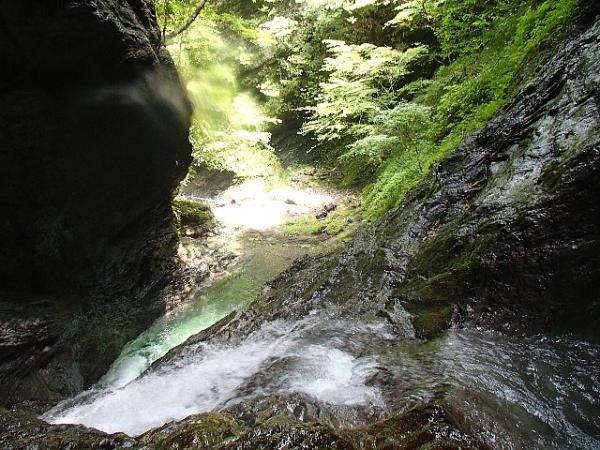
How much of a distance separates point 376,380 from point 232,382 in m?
1.56

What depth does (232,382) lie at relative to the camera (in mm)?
3875

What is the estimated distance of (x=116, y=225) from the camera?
6754mm

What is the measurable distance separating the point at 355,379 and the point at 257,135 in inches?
395

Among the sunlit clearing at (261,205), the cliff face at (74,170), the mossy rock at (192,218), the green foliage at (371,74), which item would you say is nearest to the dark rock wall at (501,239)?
the green foliage at (371,74)

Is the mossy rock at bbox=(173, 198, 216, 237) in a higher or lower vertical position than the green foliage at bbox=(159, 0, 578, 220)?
lower

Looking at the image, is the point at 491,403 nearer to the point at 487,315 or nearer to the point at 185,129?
the point at 487,315

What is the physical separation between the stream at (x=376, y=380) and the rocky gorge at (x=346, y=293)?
17 millimetres

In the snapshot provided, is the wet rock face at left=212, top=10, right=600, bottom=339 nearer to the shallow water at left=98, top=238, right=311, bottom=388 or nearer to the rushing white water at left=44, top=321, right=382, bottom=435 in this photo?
the rushing white water at left=44, top=321, right=382, bottom=435

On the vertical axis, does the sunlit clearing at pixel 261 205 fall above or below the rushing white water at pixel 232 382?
above

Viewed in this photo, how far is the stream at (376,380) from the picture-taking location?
91.7 inches

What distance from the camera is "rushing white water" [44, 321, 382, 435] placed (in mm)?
3260

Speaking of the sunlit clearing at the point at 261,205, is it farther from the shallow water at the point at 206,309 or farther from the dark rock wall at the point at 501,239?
the dark rock wall at the point at 501,239

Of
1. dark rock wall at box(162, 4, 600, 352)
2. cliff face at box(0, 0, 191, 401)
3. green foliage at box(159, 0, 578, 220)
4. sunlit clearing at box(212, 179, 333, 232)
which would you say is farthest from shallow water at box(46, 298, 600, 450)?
sunlit clearing at box(212, 179, 333, 232)

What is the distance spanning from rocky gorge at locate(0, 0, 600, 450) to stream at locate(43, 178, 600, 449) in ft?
0.06
